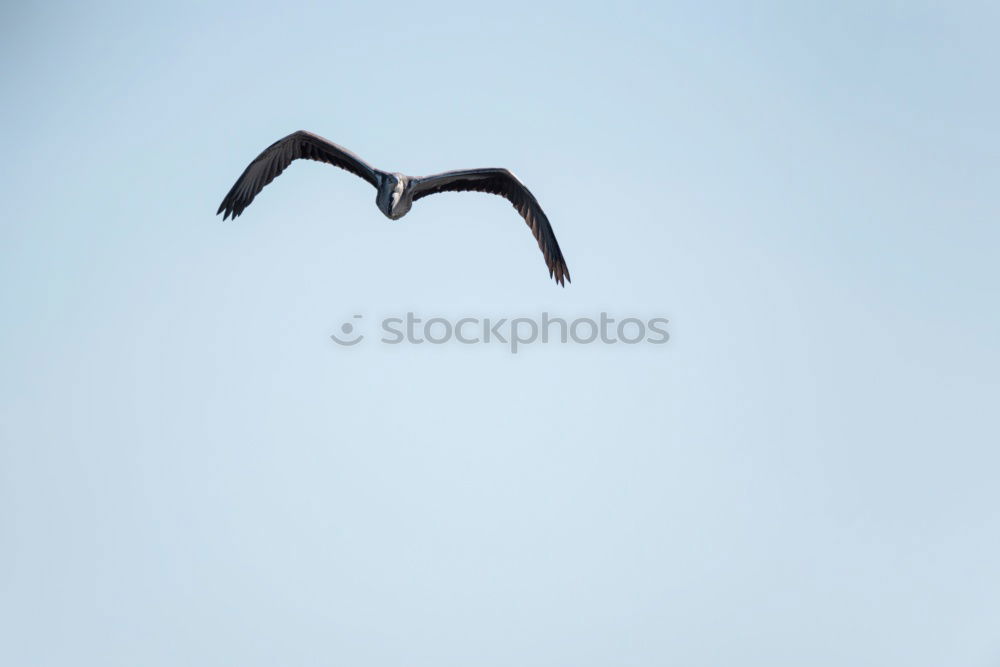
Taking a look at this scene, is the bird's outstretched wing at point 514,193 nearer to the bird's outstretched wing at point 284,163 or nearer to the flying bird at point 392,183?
the flying bird at point 392,183

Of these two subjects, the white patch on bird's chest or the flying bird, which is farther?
the flying bird

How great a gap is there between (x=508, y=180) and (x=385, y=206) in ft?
10.1

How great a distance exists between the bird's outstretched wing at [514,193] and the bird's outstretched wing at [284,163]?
1369 mm

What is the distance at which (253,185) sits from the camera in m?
19.0

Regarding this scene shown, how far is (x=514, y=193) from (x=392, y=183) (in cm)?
320

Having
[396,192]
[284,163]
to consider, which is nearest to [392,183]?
[396,192]

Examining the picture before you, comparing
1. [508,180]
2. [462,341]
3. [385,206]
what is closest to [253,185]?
[385,206]

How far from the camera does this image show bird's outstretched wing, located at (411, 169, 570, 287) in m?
19.2

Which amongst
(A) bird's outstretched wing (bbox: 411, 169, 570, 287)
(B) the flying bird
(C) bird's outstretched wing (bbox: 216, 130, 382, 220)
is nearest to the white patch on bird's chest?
(B) the flying bird

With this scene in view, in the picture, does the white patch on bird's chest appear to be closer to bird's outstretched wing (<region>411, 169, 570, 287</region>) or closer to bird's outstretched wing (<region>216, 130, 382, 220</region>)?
bird's outstretched wing (<region>216, 130, 382, 220</region>)

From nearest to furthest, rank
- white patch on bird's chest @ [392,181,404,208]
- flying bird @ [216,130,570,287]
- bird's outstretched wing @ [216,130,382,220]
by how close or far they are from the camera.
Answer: white patch on bird's chest @ [392,181,404,208], flying bird @ [216,130,570,287], bird's outstretched wing @ [216,130,382,220]

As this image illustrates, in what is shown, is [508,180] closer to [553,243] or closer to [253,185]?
[553,243]

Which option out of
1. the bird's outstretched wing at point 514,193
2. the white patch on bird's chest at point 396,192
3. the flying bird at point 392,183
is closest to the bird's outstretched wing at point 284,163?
the flying bird at point 392,183

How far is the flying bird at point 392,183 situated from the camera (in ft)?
59.4
